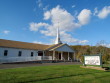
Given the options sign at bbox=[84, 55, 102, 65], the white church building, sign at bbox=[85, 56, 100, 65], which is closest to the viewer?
sign at bbox=[84, 55, 102, 65]

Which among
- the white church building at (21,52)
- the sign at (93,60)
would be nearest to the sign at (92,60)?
the sign at (93,60)

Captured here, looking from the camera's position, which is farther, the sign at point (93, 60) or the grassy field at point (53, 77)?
the sign at point (93, 60)

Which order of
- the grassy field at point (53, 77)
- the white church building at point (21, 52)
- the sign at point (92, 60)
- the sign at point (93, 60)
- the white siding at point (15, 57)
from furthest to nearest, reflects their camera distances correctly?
the white church building at point (21, 52), the white siding at point (15, 57), the sign at point (92, 60), the sign at point (93, 60), the grassy field at point (53, 77)

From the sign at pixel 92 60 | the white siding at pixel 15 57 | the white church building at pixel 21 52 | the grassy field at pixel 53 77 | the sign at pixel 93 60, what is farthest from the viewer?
the white church building at pixel 21 52

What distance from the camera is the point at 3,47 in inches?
920

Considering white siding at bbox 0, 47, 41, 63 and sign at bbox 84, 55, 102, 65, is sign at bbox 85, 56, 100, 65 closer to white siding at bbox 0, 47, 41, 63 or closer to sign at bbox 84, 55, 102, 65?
sign at bbox 84, 55, 102, 65

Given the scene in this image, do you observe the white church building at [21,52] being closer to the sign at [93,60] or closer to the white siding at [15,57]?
the white siding at [15,57]

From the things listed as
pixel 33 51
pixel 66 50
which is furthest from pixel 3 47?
pixel 66 50

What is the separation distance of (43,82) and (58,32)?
109 ft

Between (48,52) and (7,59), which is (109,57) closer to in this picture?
(48,52)

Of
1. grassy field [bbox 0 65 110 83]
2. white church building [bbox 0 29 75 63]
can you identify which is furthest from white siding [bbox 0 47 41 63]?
grassy field [bbox 0 65 110 83]

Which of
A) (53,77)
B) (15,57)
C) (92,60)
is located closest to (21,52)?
(15,57)

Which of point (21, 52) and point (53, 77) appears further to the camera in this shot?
point (21, 52)

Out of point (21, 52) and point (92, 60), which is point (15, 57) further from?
point (92, 60)
